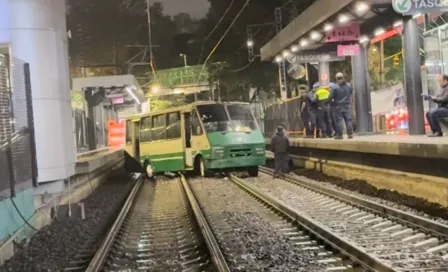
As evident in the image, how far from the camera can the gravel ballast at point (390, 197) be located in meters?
11.8

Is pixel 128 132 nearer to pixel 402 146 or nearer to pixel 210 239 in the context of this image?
pixel 402 146

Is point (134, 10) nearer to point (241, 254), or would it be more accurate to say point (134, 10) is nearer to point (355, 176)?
point (355, 176)

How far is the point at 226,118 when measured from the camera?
22.9 metres

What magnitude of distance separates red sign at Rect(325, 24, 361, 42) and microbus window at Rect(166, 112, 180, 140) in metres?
6.54

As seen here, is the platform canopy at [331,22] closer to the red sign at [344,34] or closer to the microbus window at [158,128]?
the red sign at [344,34]

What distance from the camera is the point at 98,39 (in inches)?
2537

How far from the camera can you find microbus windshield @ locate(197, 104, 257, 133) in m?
22.5

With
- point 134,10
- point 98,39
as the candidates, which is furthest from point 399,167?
point 134,10

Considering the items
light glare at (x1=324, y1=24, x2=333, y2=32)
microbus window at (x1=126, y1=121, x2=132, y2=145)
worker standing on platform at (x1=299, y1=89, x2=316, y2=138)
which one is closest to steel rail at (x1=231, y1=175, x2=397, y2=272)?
light glare at (x1=324, y1=24, x2=333, y2=32)

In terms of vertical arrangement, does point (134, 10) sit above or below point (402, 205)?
above

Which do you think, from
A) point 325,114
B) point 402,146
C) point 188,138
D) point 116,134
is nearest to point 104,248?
point 402,146

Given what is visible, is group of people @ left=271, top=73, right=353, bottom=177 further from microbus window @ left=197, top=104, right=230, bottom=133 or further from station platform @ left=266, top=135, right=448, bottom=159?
microbus window @ left=197, top=104, right=230, bottom=133

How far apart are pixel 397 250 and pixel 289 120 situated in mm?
21501

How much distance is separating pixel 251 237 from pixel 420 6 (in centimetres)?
721
